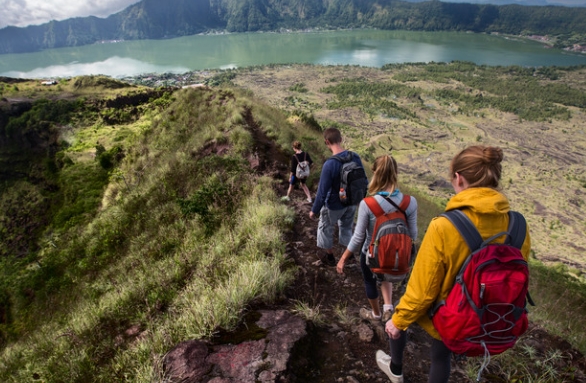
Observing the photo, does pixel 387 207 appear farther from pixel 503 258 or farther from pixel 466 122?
pixel 466 122

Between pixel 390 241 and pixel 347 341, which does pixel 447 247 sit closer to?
pixel 390 241

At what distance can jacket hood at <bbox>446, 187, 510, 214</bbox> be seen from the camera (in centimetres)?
155

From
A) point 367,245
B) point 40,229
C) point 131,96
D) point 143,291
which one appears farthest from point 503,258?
point 131,96

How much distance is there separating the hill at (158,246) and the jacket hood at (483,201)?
Result: 1.69m

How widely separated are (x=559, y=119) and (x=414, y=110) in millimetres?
34647

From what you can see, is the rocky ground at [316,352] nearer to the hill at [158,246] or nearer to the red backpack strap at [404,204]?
the hill at [158,246]

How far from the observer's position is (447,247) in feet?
5.39

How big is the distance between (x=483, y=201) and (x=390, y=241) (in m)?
0.96

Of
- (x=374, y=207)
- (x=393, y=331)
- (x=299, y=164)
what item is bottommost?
(x=393, y=331)

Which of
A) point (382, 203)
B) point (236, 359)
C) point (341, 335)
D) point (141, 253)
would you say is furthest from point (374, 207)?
point (141, 253)

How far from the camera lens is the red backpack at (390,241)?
243cm

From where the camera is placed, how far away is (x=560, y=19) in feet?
630

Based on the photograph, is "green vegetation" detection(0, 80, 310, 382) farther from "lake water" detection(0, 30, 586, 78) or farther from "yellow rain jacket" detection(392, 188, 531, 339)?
"lake water" detection(0, 30, 586, 78)

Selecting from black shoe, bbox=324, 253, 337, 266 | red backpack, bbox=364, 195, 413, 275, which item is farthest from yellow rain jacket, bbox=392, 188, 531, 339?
black shoe, bbox=324, 253, 337, 266
